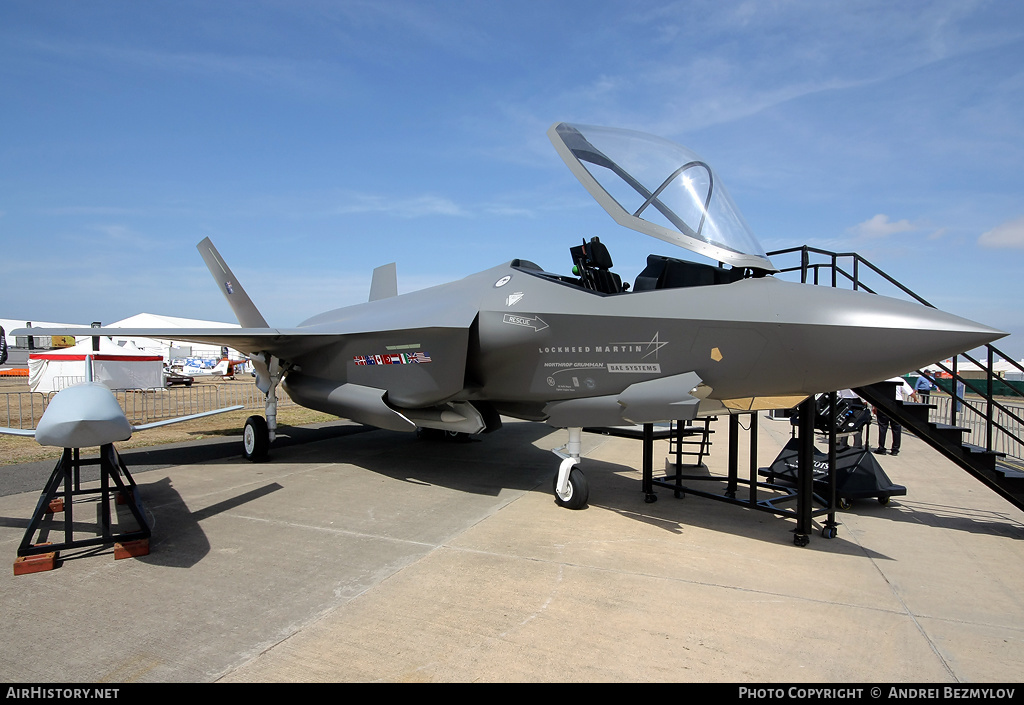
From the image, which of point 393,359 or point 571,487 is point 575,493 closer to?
point 571,487

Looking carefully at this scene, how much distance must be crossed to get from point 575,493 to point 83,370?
77.9 feet

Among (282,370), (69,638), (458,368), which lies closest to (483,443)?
(282,370)

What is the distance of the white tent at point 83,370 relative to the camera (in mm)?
21469

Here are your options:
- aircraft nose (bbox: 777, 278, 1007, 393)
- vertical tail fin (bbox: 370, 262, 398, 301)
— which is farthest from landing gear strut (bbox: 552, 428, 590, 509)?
vertical tail fin (bbox: 370, 262, 398, 301)

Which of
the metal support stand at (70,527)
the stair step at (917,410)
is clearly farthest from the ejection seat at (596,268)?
the metal support stand at (70,527)

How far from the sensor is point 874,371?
4238 millimetres

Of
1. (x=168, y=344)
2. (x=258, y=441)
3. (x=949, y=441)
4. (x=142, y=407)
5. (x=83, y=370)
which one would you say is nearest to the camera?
(x=949, y=441)

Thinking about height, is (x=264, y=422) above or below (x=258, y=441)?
above

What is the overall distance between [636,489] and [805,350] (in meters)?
3.29

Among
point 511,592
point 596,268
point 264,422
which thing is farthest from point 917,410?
point 264,422

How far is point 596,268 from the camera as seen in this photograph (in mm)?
5660

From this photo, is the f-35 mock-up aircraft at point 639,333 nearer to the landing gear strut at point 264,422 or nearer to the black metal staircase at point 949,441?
the black metal staircase at point 949,441

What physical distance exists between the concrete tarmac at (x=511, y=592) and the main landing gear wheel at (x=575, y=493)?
12 centimetres
